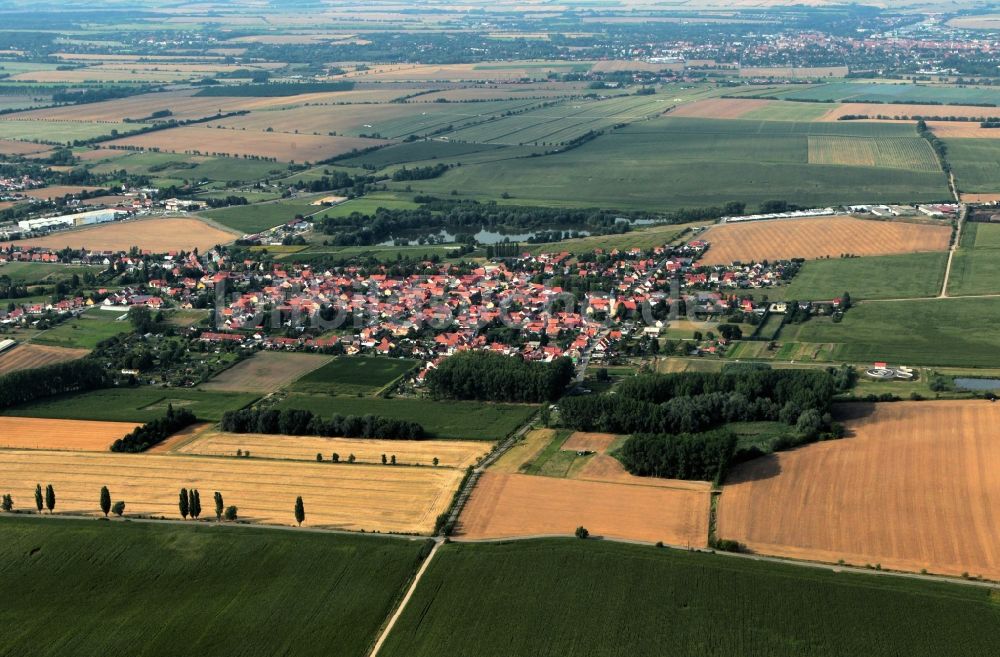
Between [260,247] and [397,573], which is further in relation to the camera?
[260,247]

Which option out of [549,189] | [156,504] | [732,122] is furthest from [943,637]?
[732,122]

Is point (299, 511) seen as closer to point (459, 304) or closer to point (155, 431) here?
point (155, 431)

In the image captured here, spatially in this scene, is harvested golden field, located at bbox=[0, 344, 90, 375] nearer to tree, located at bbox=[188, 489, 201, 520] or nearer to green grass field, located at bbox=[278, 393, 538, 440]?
green grass field, located at bbox=[278, 393, 538, 440]

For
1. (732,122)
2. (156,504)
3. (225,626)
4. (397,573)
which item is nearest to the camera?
(225,626)

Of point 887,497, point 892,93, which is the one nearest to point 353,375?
point 887,497

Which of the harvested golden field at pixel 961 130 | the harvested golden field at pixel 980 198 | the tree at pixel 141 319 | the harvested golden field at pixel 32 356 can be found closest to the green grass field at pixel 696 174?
the harvested golden field at pixel 980 198

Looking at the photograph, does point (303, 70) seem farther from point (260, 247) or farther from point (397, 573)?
point (397, 573)

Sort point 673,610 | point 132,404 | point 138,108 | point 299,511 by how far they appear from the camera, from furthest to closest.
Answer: point 138,108 → point 132,404 → point 299,511 → point 673,610

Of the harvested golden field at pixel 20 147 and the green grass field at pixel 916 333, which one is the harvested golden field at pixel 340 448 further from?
the harvested golden field at pixel 20 147
